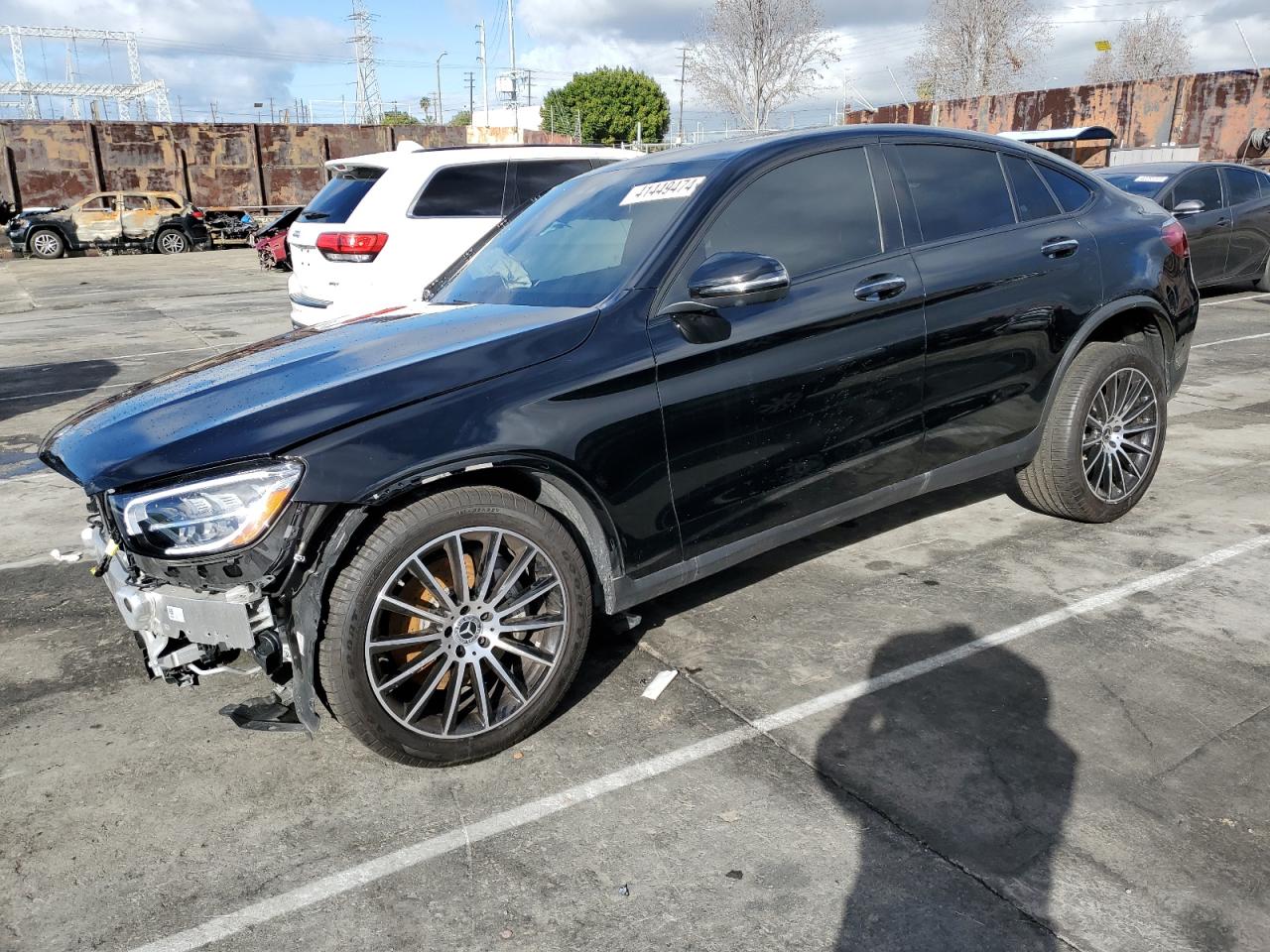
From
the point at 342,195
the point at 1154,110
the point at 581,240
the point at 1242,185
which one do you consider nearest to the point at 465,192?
the point at 342,195

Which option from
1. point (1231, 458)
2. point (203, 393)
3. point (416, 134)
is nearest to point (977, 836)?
point (203, 393)

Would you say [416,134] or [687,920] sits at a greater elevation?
[416,134]

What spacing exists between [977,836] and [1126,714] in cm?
87

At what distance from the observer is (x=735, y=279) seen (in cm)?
315

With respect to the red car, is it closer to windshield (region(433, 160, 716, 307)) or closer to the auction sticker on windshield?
windshield (region(433, 160, 716, 307))

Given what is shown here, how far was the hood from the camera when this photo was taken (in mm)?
2703

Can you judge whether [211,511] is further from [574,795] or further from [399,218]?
[399,218]

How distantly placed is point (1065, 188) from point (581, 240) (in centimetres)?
230

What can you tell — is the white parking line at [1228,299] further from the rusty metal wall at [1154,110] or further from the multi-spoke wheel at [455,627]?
the rusty metal wall at [1154,110]

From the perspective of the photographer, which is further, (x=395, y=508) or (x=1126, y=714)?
(x=1126, y=714)

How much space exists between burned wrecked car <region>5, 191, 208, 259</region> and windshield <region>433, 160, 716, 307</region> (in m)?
25.5

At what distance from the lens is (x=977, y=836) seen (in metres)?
2.61

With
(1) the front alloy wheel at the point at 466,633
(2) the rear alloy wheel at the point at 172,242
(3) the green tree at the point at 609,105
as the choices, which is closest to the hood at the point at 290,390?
(1) the front alloy wheel at the point at 466,633

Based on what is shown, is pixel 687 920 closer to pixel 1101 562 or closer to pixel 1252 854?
pixel 1252 854
